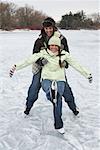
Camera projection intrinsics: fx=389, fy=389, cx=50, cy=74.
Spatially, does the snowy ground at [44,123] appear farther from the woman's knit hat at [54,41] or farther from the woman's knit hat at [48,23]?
the woman's knit hat at [48,23]

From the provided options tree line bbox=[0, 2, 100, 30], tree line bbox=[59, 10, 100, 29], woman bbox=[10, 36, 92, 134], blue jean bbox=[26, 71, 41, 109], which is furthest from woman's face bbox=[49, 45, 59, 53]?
tree line bbox=[59, 10, 100, 29]

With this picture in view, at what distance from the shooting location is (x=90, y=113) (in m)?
5.80

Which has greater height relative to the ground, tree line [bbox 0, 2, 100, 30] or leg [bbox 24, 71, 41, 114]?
leg [bbox 24, 71, 41, 114]

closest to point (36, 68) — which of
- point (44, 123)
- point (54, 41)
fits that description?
point (54, 41)

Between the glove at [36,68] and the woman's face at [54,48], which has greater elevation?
the woman's face at [54,48]

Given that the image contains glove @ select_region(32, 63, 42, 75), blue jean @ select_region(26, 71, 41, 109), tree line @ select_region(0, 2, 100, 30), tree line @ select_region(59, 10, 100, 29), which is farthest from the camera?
tree line @ select_region(59, 10, 100, 29)

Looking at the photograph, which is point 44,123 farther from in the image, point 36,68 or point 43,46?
point 43,46

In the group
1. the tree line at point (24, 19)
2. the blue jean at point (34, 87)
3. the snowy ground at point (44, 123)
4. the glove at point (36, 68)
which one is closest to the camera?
the snowy ground at point (44, 123)

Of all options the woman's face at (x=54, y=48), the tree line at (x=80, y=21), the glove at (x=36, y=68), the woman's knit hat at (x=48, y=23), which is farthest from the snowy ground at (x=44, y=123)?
the tree line at (x=80, y=21)

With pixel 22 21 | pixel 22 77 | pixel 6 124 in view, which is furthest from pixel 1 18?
pixel 6 124

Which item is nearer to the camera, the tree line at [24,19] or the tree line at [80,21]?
the tree line at [24,19]

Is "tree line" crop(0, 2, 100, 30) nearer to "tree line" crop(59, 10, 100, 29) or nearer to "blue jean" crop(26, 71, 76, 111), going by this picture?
"tree line" crop(59, 10, 100, 29)

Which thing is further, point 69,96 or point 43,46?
point 69,96

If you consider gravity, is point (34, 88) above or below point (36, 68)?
below
